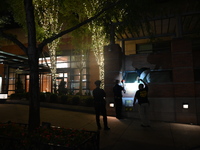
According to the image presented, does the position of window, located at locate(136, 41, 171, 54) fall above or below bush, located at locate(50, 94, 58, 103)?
above

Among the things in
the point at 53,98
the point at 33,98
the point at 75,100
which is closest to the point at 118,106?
the point at 75,100

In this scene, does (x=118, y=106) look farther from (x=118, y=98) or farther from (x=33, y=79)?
(x=33, y=79)

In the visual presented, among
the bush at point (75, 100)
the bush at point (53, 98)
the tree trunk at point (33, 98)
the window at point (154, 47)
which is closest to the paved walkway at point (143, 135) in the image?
the tree trunk at point (33, 98)

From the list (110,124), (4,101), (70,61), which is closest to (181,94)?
(110,124)

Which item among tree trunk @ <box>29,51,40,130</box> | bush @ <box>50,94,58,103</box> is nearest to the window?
bush @ <box>50,94,58,103</box>

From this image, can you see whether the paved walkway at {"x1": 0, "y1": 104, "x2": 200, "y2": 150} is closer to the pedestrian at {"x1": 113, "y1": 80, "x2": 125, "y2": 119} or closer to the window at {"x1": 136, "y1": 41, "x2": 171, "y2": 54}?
the pedestrian at {"x1": 113, "y1": 80, "x2": 125, "y2": 119}

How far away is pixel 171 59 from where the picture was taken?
8.16 meters

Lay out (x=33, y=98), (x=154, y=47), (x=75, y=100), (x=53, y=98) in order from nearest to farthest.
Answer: (x=33, y=98) < (x=75, y=100) < (x=53, y=98) < (x=154, y=47)

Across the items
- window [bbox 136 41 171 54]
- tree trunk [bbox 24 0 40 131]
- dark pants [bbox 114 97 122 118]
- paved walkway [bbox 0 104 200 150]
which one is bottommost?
paved walkway [bbox 0 104 200 150]

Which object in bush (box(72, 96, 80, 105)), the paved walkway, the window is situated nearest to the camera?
the paved walkway

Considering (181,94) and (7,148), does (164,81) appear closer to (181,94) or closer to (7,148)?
(181,94)

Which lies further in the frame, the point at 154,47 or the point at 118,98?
the point at 154,47

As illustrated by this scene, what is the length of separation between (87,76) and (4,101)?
30.1ft

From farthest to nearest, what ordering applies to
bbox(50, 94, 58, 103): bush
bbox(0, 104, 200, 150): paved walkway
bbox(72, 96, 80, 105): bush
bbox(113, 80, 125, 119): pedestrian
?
bbox(50, 94, 58, 103): bush → bbox(72, 96, 80, 105): bush → bbox(113, 80, 125, 119): pedestrian → bbox(0, 104, 200, 150): paved walkway
